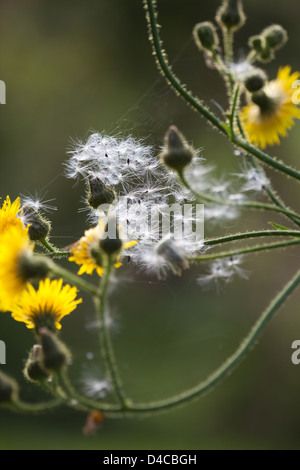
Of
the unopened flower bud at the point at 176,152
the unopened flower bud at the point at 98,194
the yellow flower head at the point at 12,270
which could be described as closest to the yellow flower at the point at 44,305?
the yellow flower head at the point at 12,270

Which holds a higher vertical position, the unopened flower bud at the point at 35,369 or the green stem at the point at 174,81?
the green stem at the point at 174,81

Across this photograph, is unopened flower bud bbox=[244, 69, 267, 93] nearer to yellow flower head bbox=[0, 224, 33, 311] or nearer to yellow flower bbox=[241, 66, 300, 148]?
yellow flower bbox=[241, 66, 300, 148]

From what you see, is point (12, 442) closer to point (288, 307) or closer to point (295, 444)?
point (295, 444)

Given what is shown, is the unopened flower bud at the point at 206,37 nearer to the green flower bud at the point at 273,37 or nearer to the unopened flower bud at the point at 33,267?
the green flower bud at the point at 273,37

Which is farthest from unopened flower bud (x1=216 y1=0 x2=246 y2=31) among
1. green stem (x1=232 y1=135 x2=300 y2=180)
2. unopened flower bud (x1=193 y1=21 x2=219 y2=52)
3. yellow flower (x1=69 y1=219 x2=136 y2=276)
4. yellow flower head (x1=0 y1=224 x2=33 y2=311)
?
yellow flower head (x1=0 y1=224 x2=33 y2=311)
